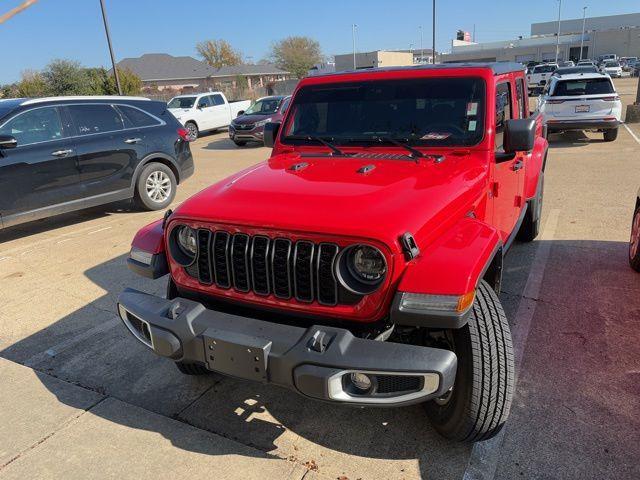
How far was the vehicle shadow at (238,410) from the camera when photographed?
2.66m

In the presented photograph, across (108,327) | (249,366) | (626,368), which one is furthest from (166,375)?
(626,368)

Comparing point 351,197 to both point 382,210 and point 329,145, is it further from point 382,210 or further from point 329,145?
point 329,145

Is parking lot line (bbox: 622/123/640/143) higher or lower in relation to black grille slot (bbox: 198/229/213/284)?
lower

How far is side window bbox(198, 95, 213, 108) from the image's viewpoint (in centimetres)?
1970

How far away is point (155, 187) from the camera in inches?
311

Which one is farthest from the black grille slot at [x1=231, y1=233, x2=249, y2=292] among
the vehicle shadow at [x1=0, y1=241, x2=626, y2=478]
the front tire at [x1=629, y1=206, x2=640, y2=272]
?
the front tire at [x1=629, y1=206, x2=640, y2=272]

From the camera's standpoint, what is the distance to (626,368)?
326 centimetres

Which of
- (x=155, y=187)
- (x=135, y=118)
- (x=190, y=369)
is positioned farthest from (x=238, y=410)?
(x=135, y=118)

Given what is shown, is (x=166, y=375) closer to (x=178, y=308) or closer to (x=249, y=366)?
(x=178, y=308)

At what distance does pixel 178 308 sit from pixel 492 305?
158 cm

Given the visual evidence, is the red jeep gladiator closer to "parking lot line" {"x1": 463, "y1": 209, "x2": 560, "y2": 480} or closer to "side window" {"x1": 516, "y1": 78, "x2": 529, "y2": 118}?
"parking lot line" {"x1": 463, "y1": 209, "x2": 560, "y2": 480}

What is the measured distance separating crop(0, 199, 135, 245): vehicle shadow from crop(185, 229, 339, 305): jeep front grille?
566 cm

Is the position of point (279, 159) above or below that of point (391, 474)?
above

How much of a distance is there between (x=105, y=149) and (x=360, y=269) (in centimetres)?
591
